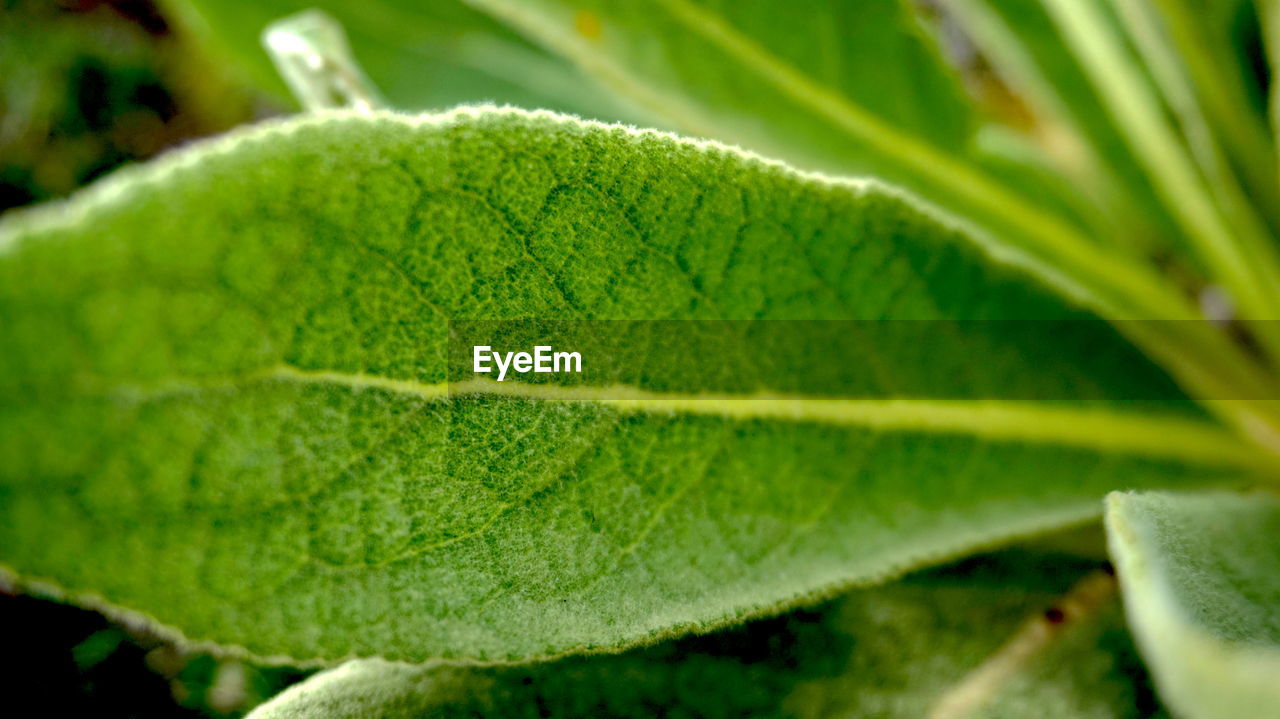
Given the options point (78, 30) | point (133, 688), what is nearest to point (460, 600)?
point (133, 688)

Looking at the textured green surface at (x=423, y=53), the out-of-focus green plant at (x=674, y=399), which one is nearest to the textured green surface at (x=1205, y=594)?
the out-of-focus green plant at (x=674, y=399)

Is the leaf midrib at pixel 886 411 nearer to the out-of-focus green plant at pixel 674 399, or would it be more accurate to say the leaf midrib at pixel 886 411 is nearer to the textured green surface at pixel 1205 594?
the out-of-focus green plant at pixel 674 399

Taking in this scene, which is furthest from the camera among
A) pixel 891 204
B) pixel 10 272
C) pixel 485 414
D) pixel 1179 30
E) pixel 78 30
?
pixel 78 30

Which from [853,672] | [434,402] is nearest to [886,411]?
[853,672]

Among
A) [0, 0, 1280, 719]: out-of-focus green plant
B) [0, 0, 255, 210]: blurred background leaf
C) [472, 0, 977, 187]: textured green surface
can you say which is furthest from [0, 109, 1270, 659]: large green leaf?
[0, 0, 255, 210]: blurred background leaf

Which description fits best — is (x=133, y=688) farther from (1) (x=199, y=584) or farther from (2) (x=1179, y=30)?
(2) (x=1179, y=30)

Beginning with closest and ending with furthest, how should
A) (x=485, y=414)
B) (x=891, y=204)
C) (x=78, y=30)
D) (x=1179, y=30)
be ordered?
(x=485, y=414), (x=891, y=204), (x=1179, y=30), (x=78, y=30)

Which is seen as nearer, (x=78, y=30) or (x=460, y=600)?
(x=460, y=600)
